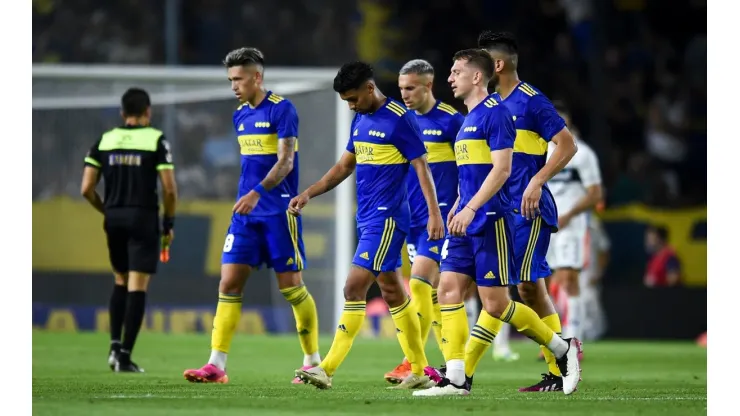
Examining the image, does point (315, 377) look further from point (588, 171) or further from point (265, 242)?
point (588, 171)

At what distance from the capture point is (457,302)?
7680 millimetres

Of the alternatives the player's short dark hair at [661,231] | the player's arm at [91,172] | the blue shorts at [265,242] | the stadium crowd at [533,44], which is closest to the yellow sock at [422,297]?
the blue shorts at [265,242]

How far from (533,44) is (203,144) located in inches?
253

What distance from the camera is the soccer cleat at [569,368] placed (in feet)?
25.8

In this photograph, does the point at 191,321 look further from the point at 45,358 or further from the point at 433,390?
the point at 433,390

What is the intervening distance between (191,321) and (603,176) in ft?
23.3

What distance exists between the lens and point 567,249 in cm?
1208

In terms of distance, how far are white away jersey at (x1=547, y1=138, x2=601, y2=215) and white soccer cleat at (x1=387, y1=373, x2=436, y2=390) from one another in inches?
142

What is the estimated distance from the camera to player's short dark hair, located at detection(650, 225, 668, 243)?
18297 mm

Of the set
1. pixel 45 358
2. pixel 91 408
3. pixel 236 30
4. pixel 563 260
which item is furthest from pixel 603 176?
pixel 91 408

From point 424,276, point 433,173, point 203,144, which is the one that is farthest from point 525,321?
→ point 203,144

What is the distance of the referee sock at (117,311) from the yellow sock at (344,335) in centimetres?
304

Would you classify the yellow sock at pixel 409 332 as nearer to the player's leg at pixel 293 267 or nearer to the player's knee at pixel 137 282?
the player's leg at pixel 293 267

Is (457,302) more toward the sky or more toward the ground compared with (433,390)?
more toward the sky
